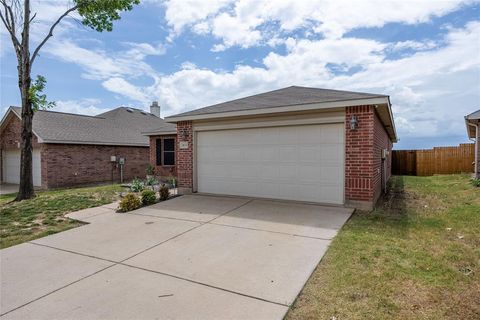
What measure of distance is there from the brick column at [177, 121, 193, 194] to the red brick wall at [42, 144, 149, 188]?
800cm

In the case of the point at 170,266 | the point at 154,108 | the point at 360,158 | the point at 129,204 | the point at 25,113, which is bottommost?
the point at 170,266

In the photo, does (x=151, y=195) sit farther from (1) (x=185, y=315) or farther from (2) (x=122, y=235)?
(1) (x=185, y=315)

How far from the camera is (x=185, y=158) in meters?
9.50

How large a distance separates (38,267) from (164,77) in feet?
40.8

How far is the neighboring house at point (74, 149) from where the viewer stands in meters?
13.7

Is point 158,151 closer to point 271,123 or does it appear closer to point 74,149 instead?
point 74,149

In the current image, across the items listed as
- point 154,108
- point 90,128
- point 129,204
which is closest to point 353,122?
point 129,204

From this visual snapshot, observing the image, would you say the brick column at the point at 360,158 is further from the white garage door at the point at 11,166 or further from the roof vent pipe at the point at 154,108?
the roof vent pipe at the point at 154,108

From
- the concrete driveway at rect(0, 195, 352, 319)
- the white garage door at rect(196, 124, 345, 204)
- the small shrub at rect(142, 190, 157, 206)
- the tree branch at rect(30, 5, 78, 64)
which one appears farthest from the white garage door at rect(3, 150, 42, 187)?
the concrete driveway at rect(0, 195, 352, 319)

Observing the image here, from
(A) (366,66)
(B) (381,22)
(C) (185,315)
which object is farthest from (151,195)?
(A) (366,66)

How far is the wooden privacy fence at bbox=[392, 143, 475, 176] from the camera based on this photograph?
1706 cm

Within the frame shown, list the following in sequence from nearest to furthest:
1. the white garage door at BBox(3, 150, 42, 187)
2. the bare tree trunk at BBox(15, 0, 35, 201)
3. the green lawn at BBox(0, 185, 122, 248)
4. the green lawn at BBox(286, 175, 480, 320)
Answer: the green lawn at BBox(286, 175, 480, 320), the green lawn at BBox(0, 185, 122, 248), the bare tree trunk at BBox(15, 0, 35, 201), the white garage door at BBox(3, 150, 42, 187)

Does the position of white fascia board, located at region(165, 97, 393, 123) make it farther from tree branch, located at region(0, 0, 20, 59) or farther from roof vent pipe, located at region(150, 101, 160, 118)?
roof vent pipe, located at region(150, 101, 160, 118)

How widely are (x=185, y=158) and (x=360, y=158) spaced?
18.1 feet
